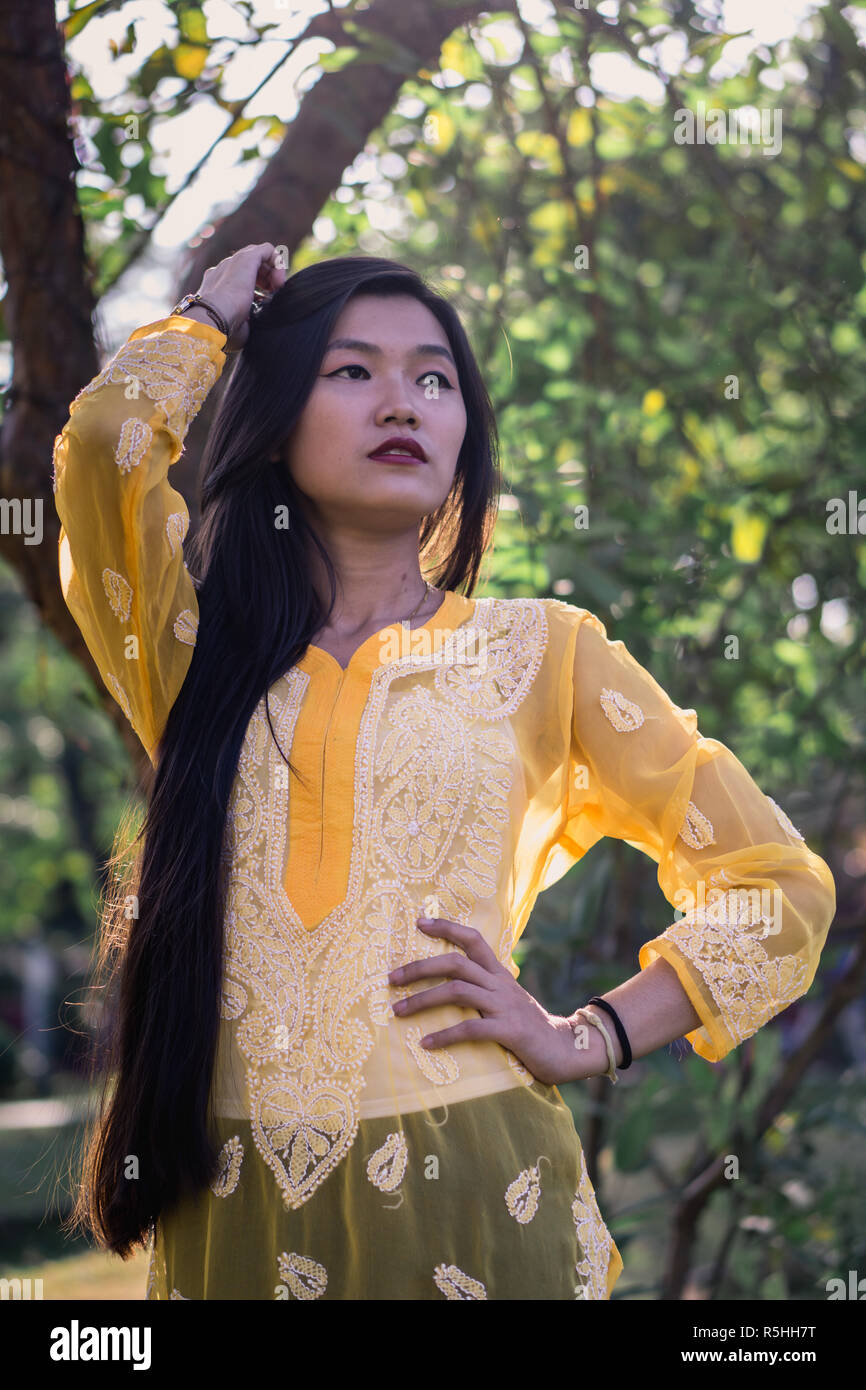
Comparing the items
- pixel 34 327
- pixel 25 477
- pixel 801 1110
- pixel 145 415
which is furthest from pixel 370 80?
pixel 801 1110

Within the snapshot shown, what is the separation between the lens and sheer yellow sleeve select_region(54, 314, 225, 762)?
157 cm

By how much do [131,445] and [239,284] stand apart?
0.32 meters

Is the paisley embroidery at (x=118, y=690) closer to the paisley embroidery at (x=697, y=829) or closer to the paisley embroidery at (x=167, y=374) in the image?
the paisley embroidery at (x=167, y=374)

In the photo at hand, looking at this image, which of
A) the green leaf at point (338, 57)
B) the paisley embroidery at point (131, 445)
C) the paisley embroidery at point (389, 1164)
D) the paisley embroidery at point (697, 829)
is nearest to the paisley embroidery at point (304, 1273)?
the paisley embroidery at point (389, 1164)

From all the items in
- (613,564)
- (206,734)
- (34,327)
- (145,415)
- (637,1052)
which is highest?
(34,327)

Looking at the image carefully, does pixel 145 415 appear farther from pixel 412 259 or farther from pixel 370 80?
pixel 412 259

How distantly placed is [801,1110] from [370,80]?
91.2 inches

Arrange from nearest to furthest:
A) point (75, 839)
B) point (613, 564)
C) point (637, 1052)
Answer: point (637, 1052) < point (613, 564) < point (75, 839)

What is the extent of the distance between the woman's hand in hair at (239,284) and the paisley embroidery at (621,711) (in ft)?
2.24

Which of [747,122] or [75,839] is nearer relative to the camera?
[747,122]

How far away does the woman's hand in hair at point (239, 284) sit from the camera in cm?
172

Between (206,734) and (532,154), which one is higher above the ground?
(532,154)

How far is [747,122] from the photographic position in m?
2.76

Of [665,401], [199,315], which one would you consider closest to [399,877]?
[199,315]
